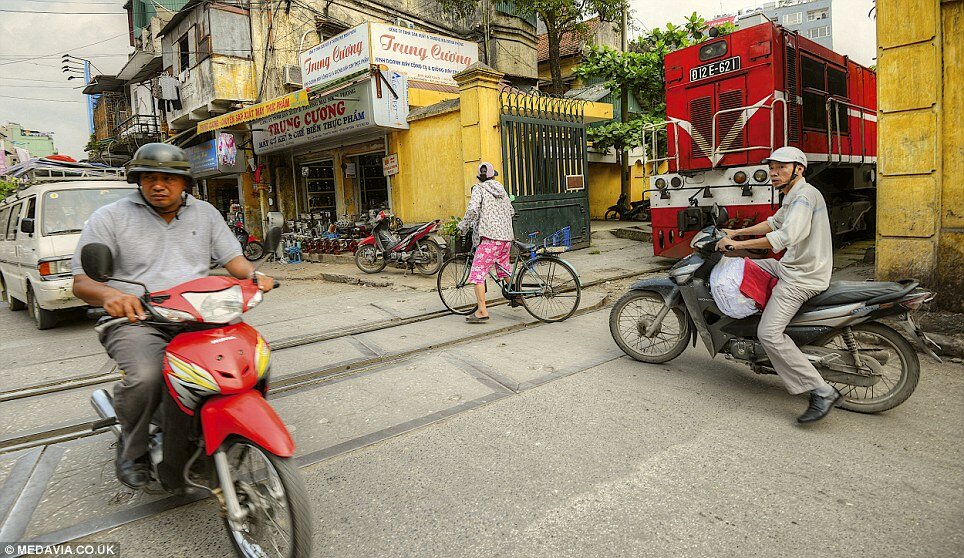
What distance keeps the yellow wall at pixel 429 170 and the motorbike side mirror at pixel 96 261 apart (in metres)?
8.58

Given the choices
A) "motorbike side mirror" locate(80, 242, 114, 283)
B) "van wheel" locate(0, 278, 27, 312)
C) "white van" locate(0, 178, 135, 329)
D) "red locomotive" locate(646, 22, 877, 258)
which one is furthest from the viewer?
"van wheel" locate(0, 278, 27, 312)

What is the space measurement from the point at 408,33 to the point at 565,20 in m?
5.51

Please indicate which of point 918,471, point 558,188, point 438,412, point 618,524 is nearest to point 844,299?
point 918,471

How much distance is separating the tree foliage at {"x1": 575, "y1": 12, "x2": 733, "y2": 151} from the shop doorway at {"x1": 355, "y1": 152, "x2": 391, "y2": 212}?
228 inches

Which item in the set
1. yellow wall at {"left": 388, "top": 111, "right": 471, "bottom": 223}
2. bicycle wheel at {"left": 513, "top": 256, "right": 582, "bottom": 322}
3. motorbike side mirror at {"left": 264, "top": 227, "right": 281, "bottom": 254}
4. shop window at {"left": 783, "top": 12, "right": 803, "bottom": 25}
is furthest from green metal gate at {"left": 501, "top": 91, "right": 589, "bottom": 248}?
shop window at {"left": 783, "top": 12, "right": 803, "bottom": 25}

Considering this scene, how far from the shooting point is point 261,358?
93.3 inches

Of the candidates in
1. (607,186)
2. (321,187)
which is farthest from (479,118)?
(607,186)

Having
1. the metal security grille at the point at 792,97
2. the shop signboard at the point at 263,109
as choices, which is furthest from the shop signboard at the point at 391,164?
the metal security grille at the point at 792,97

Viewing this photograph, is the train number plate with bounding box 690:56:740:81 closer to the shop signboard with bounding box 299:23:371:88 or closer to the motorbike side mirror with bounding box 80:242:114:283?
the shop signboard with bounding box 299:23:371:88

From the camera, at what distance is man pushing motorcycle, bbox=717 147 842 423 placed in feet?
11.2

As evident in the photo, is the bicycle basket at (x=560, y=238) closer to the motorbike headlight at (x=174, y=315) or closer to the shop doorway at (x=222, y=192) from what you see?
the motorbike headlight at (x=174, y=315)

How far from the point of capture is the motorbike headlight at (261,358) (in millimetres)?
2324

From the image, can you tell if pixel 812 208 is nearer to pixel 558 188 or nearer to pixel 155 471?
pixel 155 471

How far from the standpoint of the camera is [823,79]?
9.27 metres
